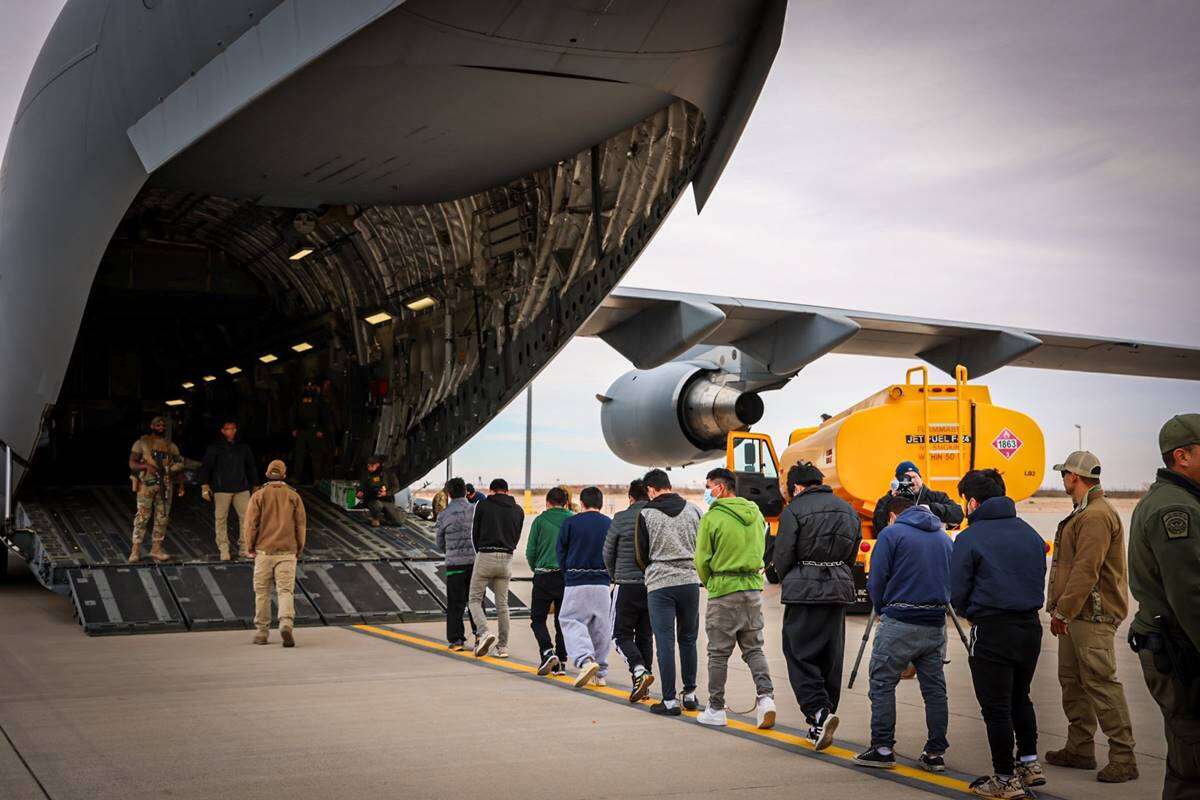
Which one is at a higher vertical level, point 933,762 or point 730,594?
point 730,594

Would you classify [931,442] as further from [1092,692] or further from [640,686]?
[1092,692]

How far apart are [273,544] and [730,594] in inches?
202

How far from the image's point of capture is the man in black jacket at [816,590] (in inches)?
254

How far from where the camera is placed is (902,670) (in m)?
5.93

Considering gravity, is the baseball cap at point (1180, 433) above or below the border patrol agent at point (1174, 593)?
above

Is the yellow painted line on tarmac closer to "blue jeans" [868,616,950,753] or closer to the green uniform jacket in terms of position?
"blue jeans" [868,616,950,753]

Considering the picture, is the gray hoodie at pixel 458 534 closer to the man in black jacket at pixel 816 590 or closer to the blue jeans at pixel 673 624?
the blue jeans at pixel 673 624

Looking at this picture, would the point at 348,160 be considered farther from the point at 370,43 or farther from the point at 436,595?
the point at 436,595

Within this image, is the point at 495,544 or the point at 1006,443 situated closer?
the point at 495,544

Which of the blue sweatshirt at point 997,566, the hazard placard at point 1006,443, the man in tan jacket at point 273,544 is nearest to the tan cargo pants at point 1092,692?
the blue sweatshirt at point 997,566

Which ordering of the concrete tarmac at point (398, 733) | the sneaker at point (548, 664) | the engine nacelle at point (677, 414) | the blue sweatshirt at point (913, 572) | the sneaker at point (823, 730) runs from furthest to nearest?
1. the engine nacelle at point (677, 414)
2. the sneaker at point (548, 664)
3. the sneaker at point (823, 730)
4. the blue sweatshirt at point (913, 572)
5. the concrete tarmac at point (398, 733)

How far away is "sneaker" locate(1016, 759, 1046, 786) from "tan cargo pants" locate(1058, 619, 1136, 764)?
0.49 meters

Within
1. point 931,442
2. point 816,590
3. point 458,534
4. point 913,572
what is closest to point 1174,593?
point 913,572

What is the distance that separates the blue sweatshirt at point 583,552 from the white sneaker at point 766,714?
80.5 inches
